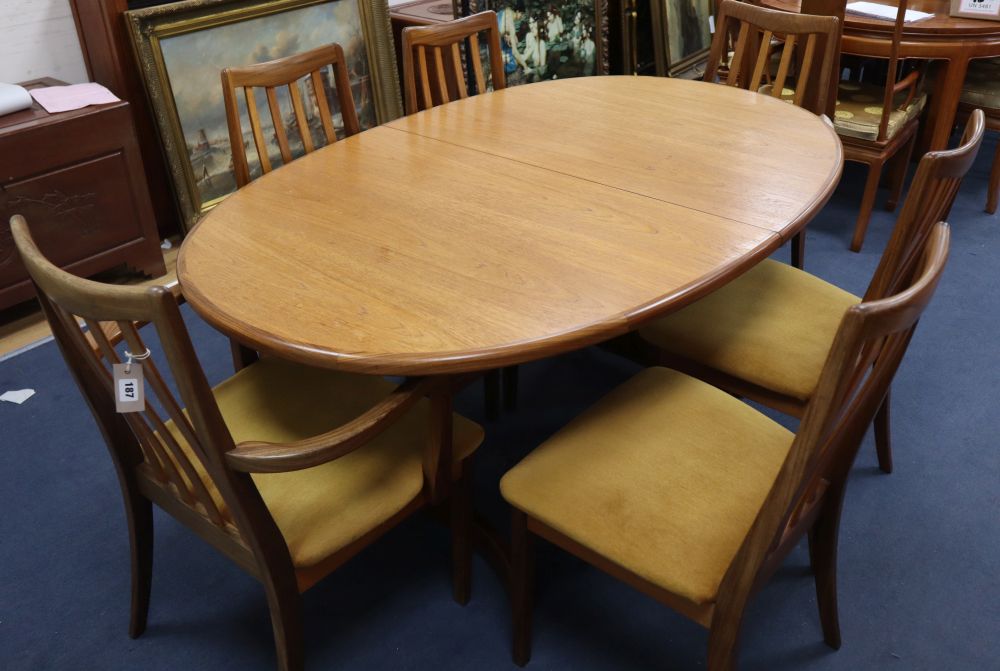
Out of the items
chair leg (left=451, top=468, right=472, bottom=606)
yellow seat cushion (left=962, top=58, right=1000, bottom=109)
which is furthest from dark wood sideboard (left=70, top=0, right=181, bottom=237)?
yellow seat cushion (left=962, top=58, right=1000, bottom=109)

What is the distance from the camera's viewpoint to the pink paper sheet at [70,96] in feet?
8.17

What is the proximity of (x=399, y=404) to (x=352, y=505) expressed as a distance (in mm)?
225

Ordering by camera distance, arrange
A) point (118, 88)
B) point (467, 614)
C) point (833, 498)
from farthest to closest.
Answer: point (118, 88)
point (467, 614)
point (833, 498)

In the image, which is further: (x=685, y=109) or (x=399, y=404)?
(x=685, y=109)

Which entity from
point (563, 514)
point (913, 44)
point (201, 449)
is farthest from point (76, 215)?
point (913, 44)

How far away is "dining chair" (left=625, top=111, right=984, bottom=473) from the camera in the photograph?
1561mm

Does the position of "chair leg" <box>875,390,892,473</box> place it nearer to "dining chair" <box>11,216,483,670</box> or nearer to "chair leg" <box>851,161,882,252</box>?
"dining chair" <box>11,216,483,670</box>

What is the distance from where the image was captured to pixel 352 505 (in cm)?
134

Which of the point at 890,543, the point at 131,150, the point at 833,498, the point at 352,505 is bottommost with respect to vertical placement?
the point at 890,543

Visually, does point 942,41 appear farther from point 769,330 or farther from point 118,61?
point 118,61

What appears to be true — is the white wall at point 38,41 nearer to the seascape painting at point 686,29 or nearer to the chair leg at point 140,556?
the chair leg at point 140,556

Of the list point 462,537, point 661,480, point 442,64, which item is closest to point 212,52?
point 442,64

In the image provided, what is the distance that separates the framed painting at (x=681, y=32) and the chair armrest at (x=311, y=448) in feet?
11.3

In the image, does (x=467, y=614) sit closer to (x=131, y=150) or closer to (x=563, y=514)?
(x=563, y=514)
